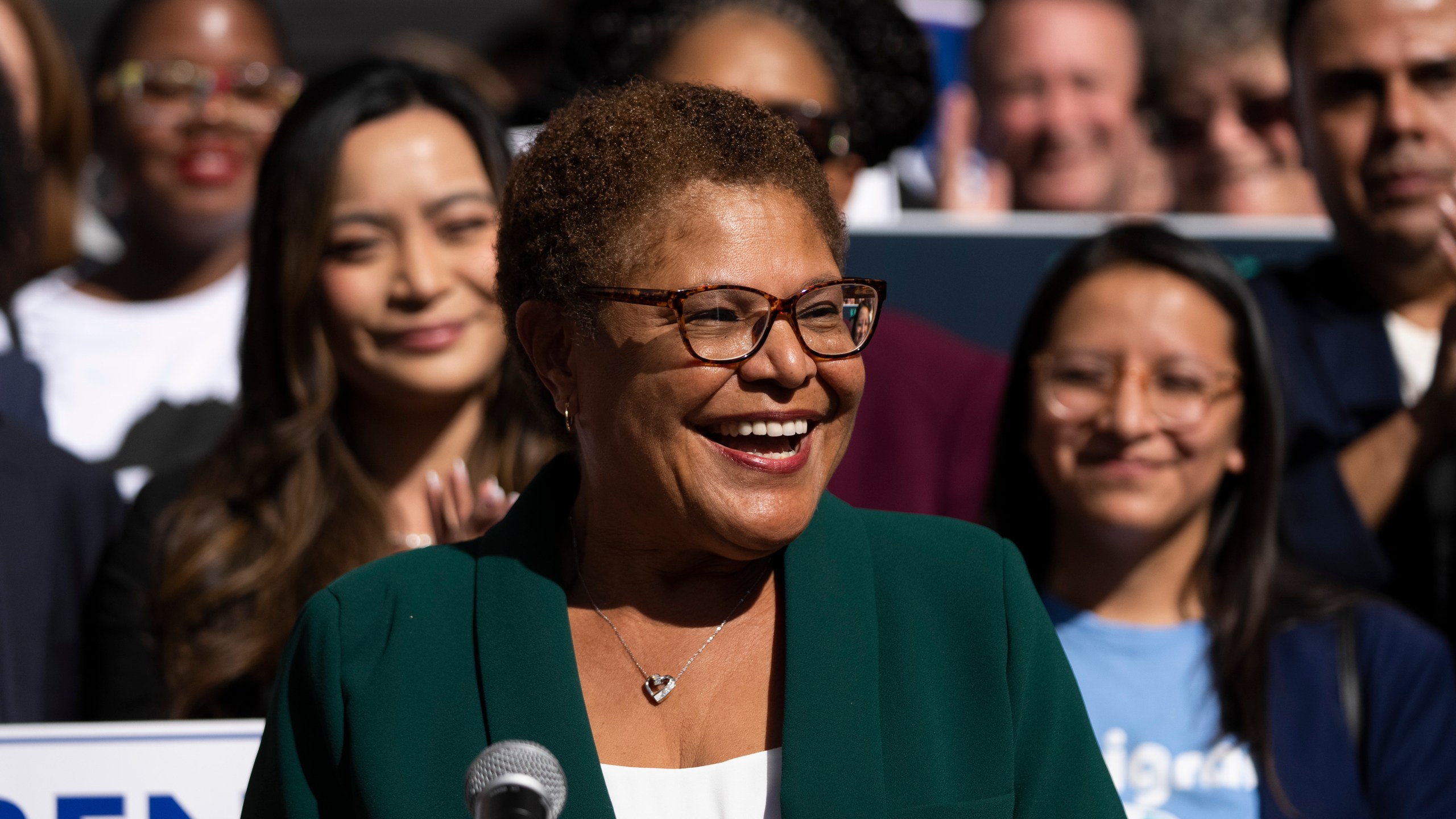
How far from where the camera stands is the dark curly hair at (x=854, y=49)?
376 cm

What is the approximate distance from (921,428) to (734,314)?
1771mm

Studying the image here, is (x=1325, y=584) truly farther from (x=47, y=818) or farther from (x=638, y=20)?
(x=47, y=818)

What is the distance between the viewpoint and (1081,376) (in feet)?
10.1

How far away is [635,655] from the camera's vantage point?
2.00 m

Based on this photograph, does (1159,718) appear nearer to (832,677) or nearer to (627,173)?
(832,677)

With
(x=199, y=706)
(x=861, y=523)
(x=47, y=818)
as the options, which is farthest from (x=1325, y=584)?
(x=47, y=818)

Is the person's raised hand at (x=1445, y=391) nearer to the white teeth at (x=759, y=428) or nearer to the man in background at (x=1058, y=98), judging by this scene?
the man in background at (x=1058, y=98)

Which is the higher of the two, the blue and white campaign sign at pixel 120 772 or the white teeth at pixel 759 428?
the white teeth at pixel 759 428

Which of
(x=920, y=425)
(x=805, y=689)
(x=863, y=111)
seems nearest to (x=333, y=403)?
(x=920, y=425)

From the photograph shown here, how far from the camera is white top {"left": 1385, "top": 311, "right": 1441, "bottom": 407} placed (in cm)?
349

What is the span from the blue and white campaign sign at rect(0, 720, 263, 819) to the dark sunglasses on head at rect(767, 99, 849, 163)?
1738 millimetres

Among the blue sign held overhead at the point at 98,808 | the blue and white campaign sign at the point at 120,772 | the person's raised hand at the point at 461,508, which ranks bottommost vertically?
the blue sign held overhead at the point at 98,808

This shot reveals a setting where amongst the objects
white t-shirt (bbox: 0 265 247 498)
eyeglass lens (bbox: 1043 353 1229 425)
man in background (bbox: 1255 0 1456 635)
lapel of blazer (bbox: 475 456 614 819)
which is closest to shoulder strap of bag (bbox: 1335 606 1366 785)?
man in background (bbox: 1255 0 1456 635)

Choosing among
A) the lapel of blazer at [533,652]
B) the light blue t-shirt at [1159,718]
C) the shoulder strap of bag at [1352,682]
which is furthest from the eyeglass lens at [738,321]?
the shoulder strap of bag at [1352,682]
